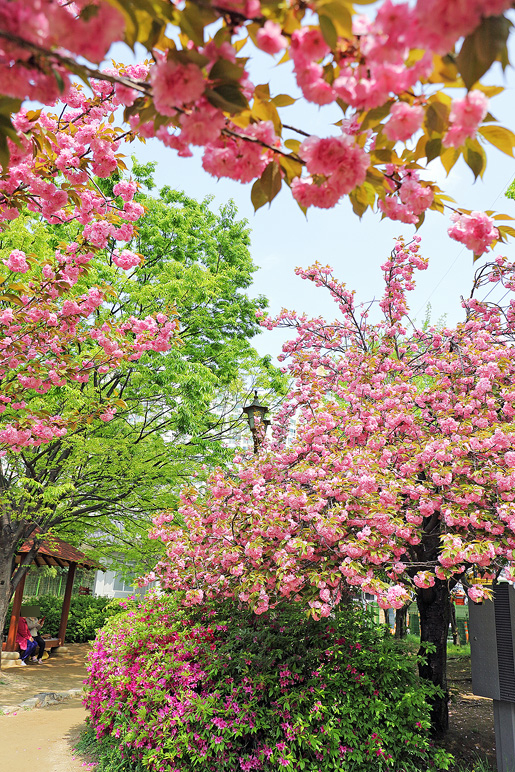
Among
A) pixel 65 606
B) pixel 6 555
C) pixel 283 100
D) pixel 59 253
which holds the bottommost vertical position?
pixel 65 606

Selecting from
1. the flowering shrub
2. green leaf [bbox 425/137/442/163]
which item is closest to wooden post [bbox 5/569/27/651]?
the flowering shrub

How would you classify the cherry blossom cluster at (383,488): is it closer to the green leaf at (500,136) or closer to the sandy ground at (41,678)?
the green leaf at (500,136)

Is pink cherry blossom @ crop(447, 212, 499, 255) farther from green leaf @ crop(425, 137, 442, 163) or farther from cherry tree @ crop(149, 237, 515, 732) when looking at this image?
cherry tree @ crop(149, 237, 515, 732)

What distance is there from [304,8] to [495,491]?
14.6 feet

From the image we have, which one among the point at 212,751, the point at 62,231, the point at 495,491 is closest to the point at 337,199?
the point at 495,491

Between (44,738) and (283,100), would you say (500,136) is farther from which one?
(44,738)

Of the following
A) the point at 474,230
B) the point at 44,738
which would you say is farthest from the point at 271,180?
the point at 44,738

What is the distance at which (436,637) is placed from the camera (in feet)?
20.7

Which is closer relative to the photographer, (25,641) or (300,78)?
(300,78)

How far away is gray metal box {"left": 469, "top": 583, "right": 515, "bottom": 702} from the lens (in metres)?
5.66

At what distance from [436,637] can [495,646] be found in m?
0.72

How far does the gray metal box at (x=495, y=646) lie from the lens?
5.66m

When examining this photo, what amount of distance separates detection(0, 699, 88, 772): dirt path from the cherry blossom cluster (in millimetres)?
2426

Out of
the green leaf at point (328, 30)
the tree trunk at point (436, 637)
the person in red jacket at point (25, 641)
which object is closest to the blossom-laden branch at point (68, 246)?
the green leaf at point (328, 30)
